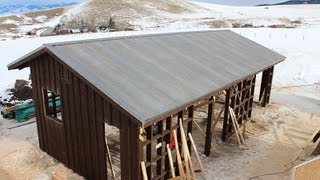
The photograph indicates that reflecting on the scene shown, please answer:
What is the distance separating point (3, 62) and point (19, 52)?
2.81m

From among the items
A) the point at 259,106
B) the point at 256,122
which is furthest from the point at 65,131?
the point at 259,106

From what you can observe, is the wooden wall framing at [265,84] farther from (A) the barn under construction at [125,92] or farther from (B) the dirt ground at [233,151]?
(A) the barn under construction at [125,92]

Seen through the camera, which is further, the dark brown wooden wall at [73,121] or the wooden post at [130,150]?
the dark brown wooden wall at [73,121]

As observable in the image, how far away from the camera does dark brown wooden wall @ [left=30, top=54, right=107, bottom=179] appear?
960cm

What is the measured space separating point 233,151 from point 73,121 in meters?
6.80

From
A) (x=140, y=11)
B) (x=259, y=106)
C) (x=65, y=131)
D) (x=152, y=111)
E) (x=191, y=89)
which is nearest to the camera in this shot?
(x=152, y=111)

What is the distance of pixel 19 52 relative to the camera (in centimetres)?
2758

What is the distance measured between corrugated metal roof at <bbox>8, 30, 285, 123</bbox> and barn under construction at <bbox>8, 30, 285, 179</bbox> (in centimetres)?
3

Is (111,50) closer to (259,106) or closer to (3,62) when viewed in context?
(259,106)

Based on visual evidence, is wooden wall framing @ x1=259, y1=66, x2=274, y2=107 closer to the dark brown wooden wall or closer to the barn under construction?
the barn under construction

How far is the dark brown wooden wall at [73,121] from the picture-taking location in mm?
9598

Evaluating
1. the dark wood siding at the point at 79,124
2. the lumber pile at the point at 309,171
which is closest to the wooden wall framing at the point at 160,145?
the dark wood siding at the point at 79,124

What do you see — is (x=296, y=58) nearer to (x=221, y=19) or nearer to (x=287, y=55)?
(x=287, y=55)

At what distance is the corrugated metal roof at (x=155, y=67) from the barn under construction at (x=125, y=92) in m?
0.03
